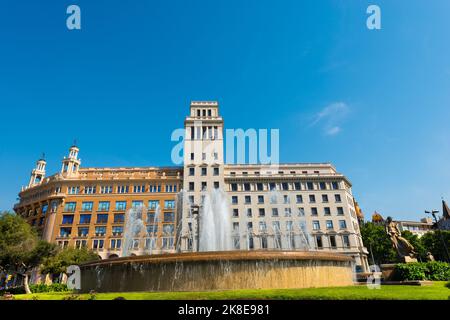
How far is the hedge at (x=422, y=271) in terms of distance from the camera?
14.6m

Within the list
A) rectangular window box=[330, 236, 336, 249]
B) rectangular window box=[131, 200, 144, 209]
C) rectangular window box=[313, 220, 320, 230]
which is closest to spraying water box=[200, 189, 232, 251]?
rectangular window box=[131, 200, 144, 209]

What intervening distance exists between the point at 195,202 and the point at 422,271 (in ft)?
145

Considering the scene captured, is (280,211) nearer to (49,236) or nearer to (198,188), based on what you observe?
(198,188)

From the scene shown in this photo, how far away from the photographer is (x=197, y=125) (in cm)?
6366

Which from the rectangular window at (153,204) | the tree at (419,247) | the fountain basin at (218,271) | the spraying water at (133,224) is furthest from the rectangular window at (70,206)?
the tree at (419,247)

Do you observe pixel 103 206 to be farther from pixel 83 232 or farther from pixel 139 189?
pixel 139 189

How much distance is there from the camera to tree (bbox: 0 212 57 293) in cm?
2891

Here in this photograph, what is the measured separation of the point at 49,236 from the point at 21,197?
20.4 m

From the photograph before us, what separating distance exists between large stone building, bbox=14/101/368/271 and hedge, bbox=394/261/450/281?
3596 cm

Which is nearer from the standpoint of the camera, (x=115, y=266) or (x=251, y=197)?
(x=115, y=266)

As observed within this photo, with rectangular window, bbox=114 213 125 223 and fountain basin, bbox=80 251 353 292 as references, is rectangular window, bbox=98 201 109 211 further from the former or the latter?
fountain basin, bbox=80 251 353 292
